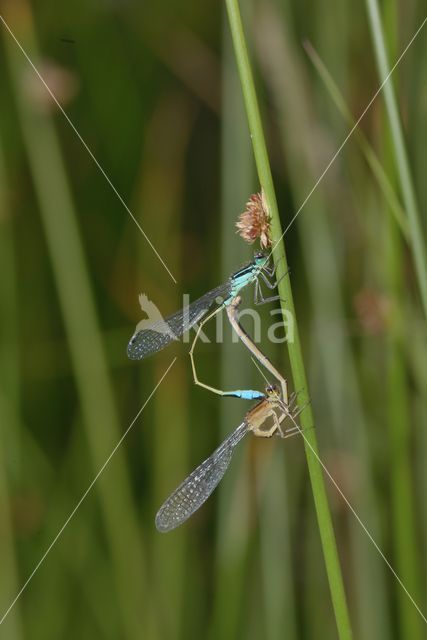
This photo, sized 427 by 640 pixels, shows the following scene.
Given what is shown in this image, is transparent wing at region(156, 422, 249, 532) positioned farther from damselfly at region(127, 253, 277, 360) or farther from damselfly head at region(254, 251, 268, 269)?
damselfly head at region(254, 251, 268, 269)

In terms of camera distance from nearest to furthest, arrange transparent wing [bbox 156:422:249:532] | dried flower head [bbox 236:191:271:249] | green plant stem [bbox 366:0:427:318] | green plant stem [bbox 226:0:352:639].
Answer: green plant stem [bbox 226:0:352:639] → dried flower head [bbox 236:191:271:249] → green plant stem [bbox 366:0:427:318] → transparent wing [bbox 156:422:249:532]

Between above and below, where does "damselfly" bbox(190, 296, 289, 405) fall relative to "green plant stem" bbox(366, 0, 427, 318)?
below

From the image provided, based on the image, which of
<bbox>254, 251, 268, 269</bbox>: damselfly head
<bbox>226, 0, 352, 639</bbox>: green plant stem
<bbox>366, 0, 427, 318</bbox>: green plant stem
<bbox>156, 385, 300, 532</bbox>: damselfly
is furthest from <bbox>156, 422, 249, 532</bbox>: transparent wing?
<bbox>226, 0, 352, 639</bbox>: green plant stem

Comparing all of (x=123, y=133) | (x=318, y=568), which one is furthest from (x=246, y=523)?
(x=123, y=133)

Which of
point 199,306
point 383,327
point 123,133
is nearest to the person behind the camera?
point 383,327

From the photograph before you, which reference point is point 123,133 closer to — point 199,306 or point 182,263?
point 182,263

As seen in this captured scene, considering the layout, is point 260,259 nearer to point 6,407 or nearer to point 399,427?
point 399,427
